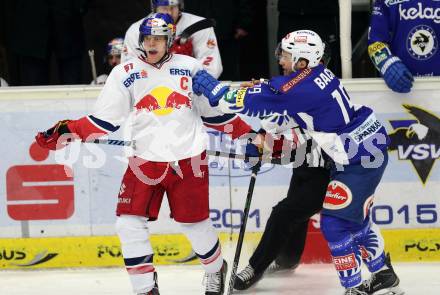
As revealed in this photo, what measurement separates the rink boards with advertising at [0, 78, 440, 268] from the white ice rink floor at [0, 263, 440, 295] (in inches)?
3.6

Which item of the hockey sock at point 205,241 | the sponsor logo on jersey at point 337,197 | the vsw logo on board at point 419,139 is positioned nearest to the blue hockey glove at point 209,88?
the hockey sock at point 205,241

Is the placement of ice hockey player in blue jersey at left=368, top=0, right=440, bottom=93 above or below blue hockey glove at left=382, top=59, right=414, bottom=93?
above

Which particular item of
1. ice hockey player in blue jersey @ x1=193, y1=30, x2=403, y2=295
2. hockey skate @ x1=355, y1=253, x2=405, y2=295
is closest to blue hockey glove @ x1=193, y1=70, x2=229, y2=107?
ice hockey player in blue jersey @ x1=193, y1=30, x2=403, y2=295

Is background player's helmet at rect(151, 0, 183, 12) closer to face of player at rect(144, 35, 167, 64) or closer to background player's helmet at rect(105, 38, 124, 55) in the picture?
background player's helmet at rect(105, 38, 124, 55)

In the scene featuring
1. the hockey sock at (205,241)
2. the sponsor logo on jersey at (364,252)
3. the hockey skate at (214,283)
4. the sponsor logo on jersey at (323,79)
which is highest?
the sponsor logo on jersey at (323,79)

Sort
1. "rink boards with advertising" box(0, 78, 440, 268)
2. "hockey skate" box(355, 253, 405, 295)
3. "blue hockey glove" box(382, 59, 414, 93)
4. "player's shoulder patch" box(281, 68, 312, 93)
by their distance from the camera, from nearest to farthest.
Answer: "player's shoulder patch" box(281, 68, 312, 93), "hockey skate" box(355, 253, 405, 295), "blue hockey glove" box(382, 59, 414, 93), "rink boards with advertising" box(0, 78, 440, 268)

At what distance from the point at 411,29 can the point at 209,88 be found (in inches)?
66.4

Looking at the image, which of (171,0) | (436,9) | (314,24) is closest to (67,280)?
(171,0)

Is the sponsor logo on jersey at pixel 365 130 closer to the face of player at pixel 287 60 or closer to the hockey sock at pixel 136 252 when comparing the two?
the face of player at pixel 287 60

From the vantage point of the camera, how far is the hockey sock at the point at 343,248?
524 cm

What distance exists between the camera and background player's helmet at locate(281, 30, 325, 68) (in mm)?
5223

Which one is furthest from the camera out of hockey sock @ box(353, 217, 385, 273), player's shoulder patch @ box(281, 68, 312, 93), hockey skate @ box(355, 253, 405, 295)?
hockey skate @ box(355, 253, 405, 295)

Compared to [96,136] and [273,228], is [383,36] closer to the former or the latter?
[273,228]

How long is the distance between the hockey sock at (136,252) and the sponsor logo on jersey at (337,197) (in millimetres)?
887
